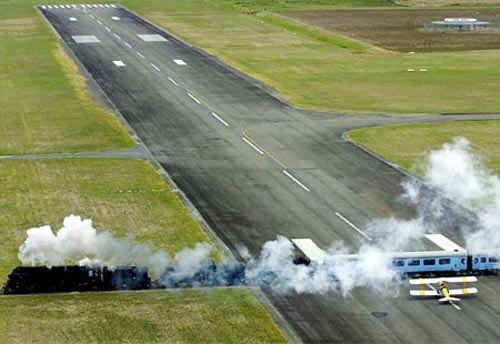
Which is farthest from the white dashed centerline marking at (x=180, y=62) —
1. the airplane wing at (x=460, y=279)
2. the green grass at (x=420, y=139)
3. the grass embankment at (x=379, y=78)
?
the airplane wing at (x=460, y=279)

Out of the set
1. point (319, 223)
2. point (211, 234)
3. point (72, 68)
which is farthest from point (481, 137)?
point (72, 68)

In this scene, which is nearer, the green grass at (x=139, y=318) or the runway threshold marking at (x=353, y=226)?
the green grass at (x=139, y=318)

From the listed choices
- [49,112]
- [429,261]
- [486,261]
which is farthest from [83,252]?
[49,112]

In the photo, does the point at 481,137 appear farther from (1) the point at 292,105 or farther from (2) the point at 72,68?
(2) the point at 72,68

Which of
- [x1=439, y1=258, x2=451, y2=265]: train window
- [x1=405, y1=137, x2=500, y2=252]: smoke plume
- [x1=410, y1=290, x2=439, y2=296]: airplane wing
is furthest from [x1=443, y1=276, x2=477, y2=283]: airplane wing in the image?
[x1=405, y1=137, x2=500, y2=252]: smoke plume

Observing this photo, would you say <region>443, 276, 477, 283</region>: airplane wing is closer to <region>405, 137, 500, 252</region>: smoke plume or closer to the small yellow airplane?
the small yellow airplane

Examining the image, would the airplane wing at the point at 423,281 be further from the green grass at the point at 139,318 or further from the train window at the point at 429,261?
the green grass at the point at 139,318
